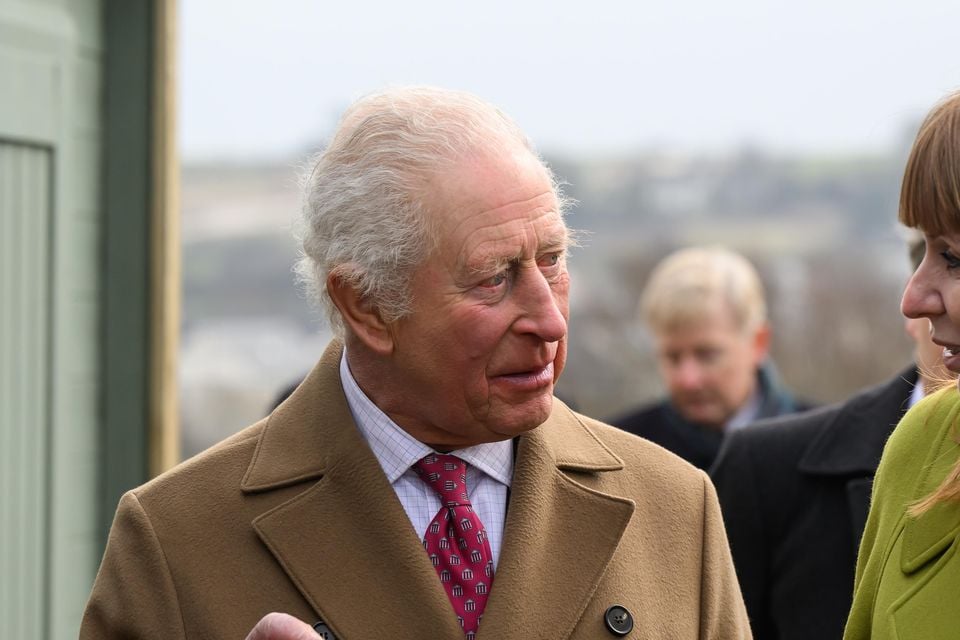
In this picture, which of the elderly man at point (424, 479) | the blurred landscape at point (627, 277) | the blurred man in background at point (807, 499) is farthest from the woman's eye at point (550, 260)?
the blurred landscape at point (627, 277)

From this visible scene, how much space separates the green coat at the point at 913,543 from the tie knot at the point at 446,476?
0.73 metres

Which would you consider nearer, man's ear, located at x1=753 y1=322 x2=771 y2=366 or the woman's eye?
the woman's eye

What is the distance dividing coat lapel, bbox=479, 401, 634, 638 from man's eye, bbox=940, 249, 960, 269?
2.40 ft

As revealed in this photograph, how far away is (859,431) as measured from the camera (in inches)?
131

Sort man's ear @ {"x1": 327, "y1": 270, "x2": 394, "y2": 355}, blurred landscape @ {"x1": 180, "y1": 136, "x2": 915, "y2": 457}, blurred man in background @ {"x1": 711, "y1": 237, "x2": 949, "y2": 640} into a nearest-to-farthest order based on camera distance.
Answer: man's ear @ {"x1": 327, "y1": 270, "x2": 394, "y2": 355} < blurred man in background @ {"x1": 711, "y1": 237, "x2": 949, "y2": 640} < blurred landscape @ {"x1": 180, "y1": 136, "x2": 915, "y2": 457}

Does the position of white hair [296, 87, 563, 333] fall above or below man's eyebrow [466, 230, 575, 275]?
above

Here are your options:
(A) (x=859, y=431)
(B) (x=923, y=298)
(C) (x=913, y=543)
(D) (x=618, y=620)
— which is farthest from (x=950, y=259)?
(A) (x=859, y=431)

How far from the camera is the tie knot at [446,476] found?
2.47 meters

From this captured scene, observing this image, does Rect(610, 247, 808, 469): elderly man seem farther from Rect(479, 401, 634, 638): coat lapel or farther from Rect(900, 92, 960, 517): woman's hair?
Rect(900, 92, 960, 517): woman's hair

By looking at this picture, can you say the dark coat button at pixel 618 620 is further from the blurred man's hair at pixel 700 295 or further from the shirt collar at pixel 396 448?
the blurred man's hair at pixel 700 295

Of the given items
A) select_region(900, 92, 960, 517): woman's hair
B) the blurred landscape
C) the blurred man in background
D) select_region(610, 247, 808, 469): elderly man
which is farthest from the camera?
the blurred landscape

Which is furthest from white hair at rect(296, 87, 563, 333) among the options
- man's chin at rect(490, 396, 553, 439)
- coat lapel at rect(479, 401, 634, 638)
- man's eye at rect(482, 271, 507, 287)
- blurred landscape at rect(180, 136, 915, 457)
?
blurred landscape at rect(180, 136, 915, 457)

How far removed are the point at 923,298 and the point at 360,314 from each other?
97 centimetres

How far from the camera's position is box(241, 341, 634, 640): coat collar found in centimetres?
237
